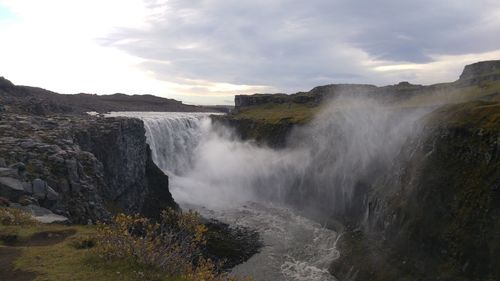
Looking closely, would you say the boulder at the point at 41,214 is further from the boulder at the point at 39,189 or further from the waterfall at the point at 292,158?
the waterfall at the point at 292,158

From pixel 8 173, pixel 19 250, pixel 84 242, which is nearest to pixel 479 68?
pixel 8 173

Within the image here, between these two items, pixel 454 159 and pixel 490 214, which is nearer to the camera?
pixel 490 214

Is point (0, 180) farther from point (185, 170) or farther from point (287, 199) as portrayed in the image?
point (185, 170)

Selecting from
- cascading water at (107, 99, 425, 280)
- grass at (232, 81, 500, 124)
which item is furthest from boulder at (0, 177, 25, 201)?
grass at (232, 81, 500, 124)

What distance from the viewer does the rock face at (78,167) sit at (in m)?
29.0

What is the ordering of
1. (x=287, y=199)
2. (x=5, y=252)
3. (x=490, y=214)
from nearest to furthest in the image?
1. (x=5, y=252)
2. (x=490, y=214)
3. (x=287, y=199)

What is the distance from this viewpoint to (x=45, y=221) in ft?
80.0

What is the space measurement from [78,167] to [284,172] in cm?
5251

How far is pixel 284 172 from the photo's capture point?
274 ft

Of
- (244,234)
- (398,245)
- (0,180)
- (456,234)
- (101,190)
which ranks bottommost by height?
(244,234)

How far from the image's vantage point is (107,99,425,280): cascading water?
176 ft

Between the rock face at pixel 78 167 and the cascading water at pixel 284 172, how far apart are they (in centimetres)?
1414

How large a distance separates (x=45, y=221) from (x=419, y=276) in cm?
2955

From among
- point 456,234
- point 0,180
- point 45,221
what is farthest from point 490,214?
point 0,180
